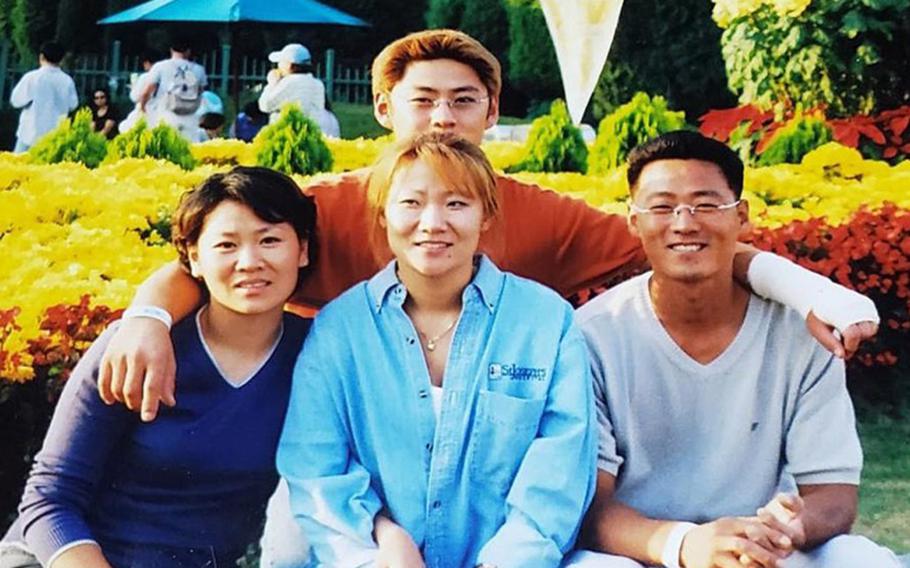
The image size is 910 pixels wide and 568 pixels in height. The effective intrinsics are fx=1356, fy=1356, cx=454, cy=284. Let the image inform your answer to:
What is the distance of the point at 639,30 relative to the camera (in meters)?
13.2

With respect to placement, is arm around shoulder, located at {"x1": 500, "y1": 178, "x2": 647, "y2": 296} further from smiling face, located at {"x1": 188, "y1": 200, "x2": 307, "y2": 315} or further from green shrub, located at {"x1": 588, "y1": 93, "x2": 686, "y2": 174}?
green shrub, located at {"x1": 588, "y1": 93, "x2": 686, "y2": 174}

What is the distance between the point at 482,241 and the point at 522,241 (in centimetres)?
23

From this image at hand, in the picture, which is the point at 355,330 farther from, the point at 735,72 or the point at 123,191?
the point at 735,72

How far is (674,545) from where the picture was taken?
249cm

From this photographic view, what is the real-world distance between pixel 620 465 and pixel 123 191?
140 inches

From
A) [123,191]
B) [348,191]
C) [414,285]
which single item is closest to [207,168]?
[123,191]

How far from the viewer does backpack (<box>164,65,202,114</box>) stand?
1060 centimetres

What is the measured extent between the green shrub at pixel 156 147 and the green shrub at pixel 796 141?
10.2 feet

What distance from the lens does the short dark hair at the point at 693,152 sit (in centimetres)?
275

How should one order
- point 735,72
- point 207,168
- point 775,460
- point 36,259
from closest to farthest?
point 775,460 → point 36,259 → point 207,168 → point 735,72

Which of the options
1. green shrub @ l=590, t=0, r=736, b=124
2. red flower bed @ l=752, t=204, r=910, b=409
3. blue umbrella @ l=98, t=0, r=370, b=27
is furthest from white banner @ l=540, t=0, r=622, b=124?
blue umbrella @ l=98, t=0, r=370, b=27

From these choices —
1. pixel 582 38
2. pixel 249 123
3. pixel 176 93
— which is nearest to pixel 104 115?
pixel 249 123

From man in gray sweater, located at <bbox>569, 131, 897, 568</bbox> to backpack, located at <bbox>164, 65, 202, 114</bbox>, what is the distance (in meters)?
8.30

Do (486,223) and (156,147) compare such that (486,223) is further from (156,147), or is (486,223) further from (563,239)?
(156,147)
